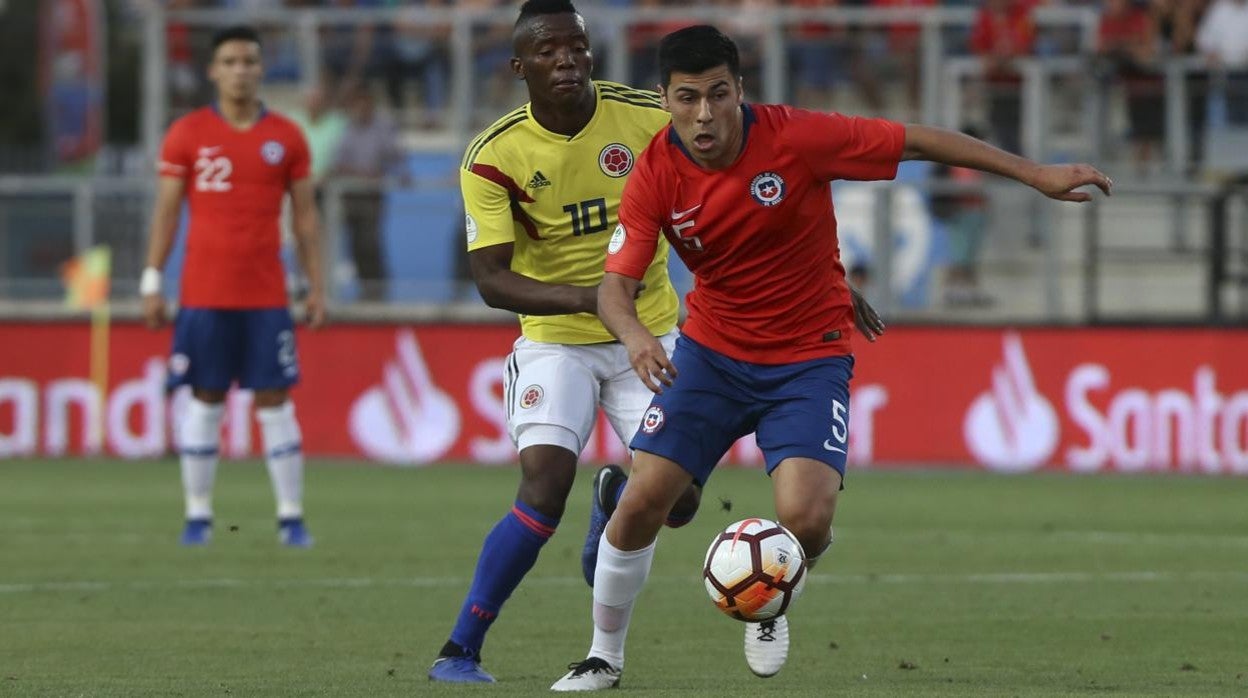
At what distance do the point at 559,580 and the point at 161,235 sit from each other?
9.81 ft

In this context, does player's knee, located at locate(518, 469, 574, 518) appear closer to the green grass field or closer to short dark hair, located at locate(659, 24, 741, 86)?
the green grass field

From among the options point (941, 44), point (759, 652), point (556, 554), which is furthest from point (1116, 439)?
point (759, 652)

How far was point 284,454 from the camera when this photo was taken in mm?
12070

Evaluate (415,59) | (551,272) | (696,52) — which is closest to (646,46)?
(415,59)

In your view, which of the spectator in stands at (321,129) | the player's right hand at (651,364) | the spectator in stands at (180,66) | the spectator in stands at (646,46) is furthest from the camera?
the spectator in stands at (180,66)

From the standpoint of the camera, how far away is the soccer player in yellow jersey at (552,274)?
7.58 metres

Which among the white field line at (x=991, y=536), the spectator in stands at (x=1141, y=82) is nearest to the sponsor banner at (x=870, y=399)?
the spectator in stands at (x=1141, y=82)

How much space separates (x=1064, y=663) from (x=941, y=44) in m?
13.2

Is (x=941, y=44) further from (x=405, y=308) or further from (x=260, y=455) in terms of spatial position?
(x=260, y=455)

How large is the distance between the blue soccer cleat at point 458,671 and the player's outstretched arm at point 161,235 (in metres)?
5.08

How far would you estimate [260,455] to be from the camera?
1841 centimetres

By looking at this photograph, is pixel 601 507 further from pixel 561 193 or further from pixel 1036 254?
pixel 1036 254

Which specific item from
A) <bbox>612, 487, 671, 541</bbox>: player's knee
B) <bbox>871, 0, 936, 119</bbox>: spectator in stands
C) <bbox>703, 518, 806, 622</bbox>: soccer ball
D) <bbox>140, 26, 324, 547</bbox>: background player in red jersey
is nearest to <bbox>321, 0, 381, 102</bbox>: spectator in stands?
<bbox>871, 0, 936, 119</bbox>: spectator in stands

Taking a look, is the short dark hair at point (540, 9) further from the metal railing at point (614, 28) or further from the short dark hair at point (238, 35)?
the metal railing at point (614, 28)
